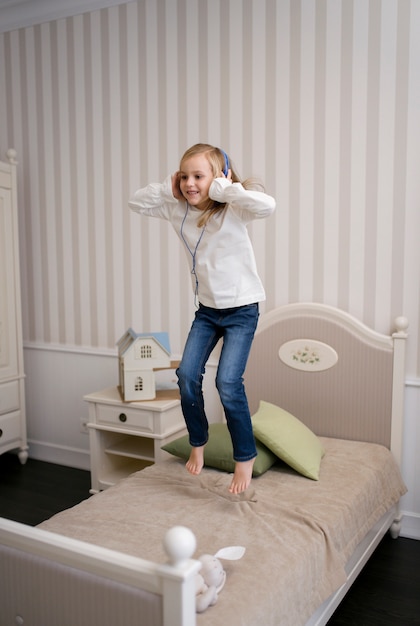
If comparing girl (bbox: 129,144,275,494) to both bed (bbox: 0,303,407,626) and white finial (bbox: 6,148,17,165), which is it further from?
white finial (bbox: 6,148,17,165)

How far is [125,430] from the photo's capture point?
10.2ft

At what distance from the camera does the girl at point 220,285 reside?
2.07 meters

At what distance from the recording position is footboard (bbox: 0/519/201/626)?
1273 millimetres

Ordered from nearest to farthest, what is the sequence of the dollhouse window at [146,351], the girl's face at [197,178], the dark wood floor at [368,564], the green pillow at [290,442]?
the girl's face at [197,178], the dark wood floor at [368,564], the green pillow at [290,442], the dollhouse window at [146,351]

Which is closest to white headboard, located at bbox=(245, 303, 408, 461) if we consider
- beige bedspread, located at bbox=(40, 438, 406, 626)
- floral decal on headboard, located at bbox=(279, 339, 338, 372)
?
floral decal on headboard, located at bbox=(279, 339, 338, 372)

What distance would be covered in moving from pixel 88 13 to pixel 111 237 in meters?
1.33

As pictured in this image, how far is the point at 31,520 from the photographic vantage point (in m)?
3.02

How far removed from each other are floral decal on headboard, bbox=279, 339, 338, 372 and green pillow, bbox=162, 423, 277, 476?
58cm

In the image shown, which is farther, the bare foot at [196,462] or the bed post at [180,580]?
the bare foot at [196,462]

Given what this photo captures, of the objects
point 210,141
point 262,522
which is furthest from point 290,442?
point 210,141

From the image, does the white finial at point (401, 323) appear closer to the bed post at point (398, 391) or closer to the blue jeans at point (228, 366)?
the bed post at point (398, 391)

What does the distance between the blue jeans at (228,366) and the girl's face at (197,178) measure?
419 mm

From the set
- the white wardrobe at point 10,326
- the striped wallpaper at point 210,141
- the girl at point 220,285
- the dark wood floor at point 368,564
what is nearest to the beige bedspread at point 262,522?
the girl at point 220,285

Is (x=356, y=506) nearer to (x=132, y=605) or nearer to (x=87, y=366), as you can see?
(x=132, y=605)
